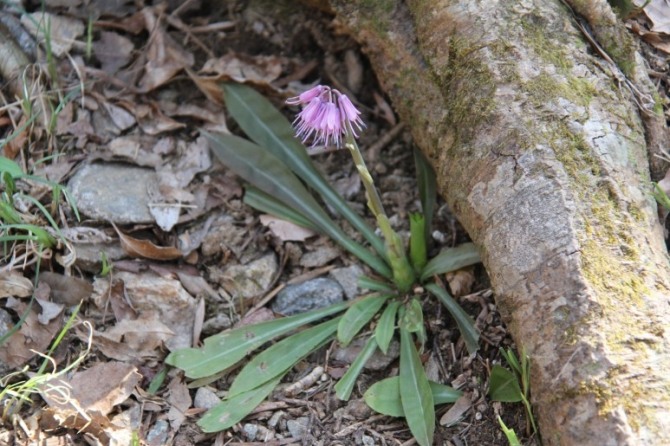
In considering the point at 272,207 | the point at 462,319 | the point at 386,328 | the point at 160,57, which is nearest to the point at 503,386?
the point at 462,319

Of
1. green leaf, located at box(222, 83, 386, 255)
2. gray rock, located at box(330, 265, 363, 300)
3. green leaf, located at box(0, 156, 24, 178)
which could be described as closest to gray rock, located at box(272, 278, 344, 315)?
gray rock, located at box(330, 265, 363, 300)

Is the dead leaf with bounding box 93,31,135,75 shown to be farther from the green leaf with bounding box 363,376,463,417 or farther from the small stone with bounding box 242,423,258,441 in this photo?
the green leaf with bounding box 363,376,463,417

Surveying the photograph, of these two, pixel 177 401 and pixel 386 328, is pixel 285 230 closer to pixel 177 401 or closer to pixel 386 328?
pixel 386 328

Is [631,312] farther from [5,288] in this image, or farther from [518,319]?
[5,288]

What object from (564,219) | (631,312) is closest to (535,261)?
(564,219)

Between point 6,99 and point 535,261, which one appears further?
point 6,99
